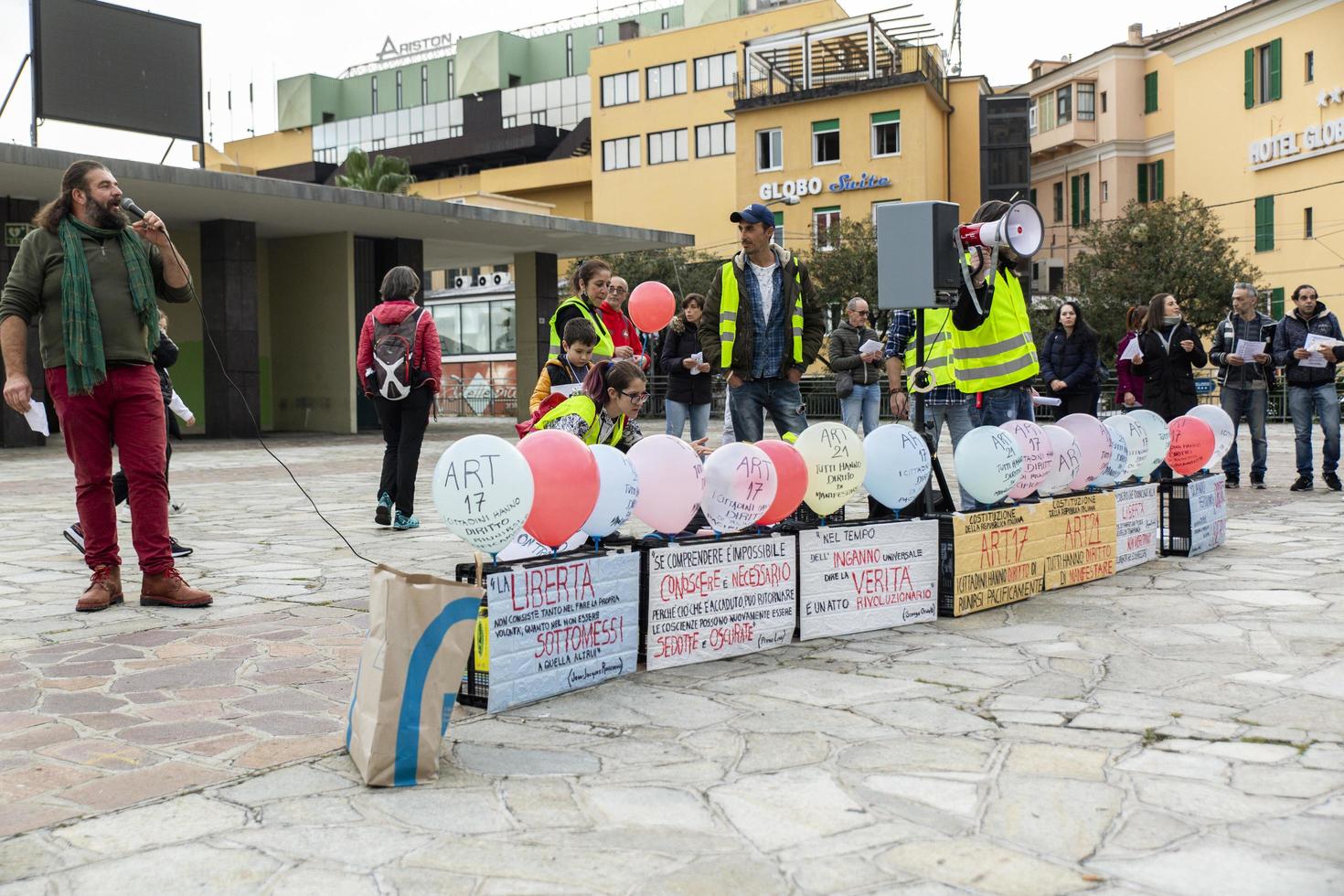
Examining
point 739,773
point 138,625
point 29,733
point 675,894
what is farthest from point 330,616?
point 675,894

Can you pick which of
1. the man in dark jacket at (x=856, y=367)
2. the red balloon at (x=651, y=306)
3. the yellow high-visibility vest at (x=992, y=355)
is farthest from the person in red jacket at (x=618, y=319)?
the man in dark jacket at (x=856, y=367)

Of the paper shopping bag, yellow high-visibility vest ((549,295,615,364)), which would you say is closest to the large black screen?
yellow high-visibility vest ((549,295,615,364))

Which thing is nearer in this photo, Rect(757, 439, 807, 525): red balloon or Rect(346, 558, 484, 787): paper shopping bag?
Rect(346, 558, 484, 787): paper shopping bag

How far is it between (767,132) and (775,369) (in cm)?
4010

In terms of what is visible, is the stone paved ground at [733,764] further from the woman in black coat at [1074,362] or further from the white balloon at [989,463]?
the woman in black coat at [1074,362]

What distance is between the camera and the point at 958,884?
251 cm

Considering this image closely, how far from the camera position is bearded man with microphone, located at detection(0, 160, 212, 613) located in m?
5.33

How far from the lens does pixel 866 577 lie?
5.15m

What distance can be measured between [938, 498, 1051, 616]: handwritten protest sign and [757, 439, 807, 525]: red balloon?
858 mm

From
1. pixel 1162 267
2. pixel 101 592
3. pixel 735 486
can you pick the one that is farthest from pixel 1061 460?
pixel 1162 267

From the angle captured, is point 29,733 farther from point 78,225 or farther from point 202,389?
point 202,389

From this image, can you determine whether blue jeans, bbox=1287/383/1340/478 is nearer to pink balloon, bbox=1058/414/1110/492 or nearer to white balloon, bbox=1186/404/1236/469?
white balloon, bbox=1186/404/1236/469

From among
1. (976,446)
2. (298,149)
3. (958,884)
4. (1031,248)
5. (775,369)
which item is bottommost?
(958,884)

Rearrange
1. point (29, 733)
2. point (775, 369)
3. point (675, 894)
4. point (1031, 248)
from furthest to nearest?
point (775, 369) < point (1031, 248) < point (29, 733) < point (675, 894)
